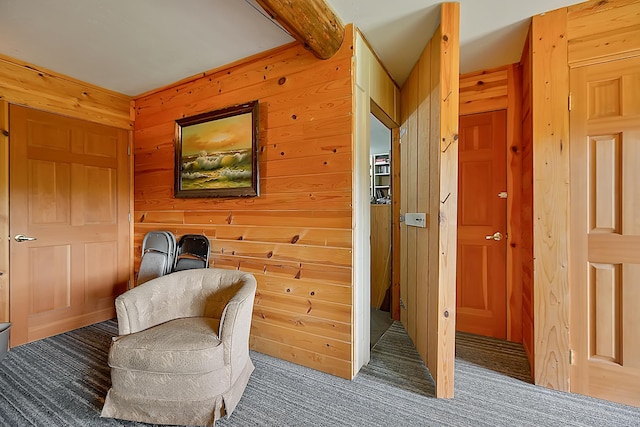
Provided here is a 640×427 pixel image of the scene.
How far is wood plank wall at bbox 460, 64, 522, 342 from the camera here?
2.45 m

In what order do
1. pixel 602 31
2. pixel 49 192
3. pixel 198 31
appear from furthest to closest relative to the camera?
pixel 49 192 < pixel 198 31 < pixel 602 31

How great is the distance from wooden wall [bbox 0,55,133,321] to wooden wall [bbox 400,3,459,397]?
322cm

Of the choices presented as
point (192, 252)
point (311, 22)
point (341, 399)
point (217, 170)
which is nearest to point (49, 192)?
point (192, 252)

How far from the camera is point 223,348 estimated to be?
4.97ft

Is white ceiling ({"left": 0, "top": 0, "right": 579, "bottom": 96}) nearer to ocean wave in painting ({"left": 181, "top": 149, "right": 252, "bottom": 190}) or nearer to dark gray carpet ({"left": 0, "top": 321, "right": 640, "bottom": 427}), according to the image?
ocean wave in painting ({"left": 181, "top": 149, "right": 252, "bottom": 190})

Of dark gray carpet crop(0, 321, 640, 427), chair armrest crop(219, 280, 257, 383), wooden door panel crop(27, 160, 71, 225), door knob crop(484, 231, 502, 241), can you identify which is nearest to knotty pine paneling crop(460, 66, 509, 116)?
door knob crop(484, 231, 502, 241)

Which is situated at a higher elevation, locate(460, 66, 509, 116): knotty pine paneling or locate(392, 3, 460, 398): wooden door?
locate(460, 66, 509, 116): knotty pine paneling

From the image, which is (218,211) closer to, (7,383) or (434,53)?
(7,383)

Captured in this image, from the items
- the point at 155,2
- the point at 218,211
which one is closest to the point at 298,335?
the point at 218,211

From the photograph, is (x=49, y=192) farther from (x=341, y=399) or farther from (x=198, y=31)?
(x=341, y=399)

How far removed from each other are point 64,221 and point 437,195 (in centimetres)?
340

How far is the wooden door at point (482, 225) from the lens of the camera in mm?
2545

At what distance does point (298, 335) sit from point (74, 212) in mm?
2561

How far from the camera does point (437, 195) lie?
1811 mm
